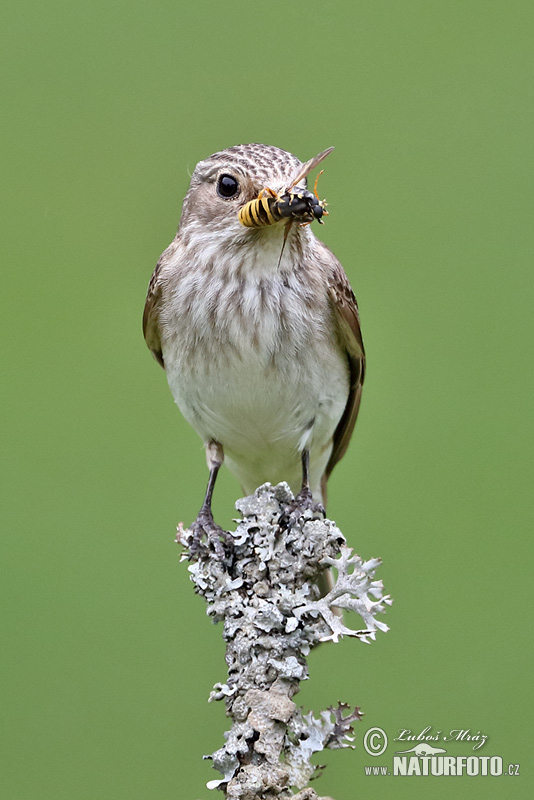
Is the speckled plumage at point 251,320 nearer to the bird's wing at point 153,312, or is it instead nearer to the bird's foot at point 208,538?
the bird's wing at point 153,312

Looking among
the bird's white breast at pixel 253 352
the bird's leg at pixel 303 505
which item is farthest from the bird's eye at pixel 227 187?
the bird's leg at pixel 303 505

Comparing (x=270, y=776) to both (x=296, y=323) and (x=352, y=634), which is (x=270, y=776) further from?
(x=296, y=323)

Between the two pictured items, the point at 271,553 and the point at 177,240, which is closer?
the point at 271,553

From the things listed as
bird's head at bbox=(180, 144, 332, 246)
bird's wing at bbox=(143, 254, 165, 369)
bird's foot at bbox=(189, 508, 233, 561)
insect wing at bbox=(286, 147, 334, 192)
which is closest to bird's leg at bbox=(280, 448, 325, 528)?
bird's foot at bbox=(189, 508, 233, 561)

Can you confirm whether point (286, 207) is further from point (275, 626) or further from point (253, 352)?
point (275, 626)

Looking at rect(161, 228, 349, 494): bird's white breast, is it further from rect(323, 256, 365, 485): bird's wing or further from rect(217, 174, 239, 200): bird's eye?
rect(217, 174, 239, 200): bird's eye

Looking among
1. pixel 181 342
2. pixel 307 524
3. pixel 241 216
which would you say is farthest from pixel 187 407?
pixel 307 524
